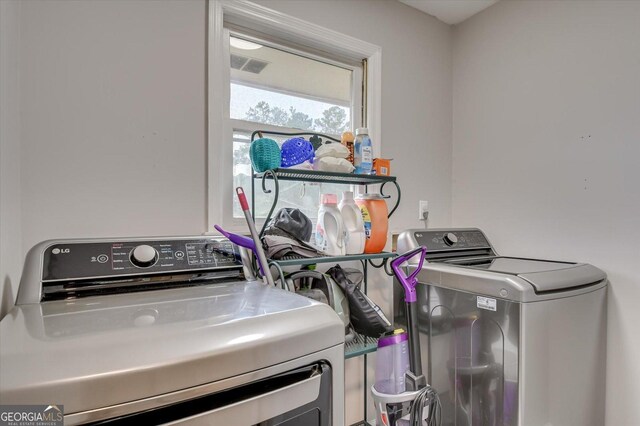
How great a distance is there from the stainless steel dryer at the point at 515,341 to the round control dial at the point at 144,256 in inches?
45.5

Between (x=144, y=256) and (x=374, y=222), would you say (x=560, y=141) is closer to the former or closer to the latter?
(x=374, y=222)

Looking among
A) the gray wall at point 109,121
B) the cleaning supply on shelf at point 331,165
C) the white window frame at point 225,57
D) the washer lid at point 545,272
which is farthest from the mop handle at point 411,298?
the gray wall at point 109,121

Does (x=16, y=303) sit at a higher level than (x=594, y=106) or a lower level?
lower

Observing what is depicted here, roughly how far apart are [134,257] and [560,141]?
79.7 inches

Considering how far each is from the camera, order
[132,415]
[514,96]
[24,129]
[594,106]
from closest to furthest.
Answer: [132,415] → [24,129] → [594,106] → [514,96]

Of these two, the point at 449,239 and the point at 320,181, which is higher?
the point at 320,181

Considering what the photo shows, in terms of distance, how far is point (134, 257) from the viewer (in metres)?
1.03

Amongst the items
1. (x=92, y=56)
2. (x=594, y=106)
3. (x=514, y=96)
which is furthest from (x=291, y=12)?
(x=594, y=106)

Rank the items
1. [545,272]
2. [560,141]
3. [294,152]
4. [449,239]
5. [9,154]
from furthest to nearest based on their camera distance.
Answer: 1. [449,239]
2. [560,141]
3. [294,152]
4. [545,272]
5. [9,154]

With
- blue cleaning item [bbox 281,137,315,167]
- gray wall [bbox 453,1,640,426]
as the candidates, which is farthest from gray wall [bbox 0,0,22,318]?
gray wall [bbox 453,1,640,426]

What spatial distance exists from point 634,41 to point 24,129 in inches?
97.2

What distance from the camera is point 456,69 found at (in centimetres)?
230

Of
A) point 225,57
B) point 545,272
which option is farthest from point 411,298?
point 225,57

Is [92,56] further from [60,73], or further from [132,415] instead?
[132,415]
